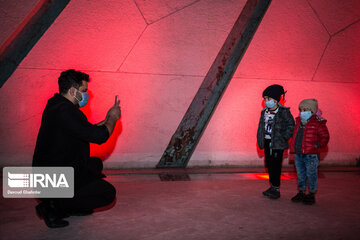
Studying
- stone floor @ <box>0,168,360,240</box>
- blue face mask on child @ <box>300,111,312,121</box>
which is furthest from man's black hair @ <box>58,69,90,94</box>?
blue face mask on child @ <box>300,111,312,121</box>

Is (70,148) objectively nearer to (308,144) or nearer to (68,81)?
(68,81)

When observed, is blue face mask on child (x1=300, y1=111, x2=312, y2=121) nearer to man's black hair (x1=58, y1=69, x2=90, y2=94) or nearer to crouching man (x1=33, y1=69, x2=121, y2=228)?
crouching man (x1=33, y1=69, x2=121, y2=228)

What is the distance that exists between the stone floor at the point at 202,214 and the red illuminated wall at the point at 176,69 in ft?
3.80

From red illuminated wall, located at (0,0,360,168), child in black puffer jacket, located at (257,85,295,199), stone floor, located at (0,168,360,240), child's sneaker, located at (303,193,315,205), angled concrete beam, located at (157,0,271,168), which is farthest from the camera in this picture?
angled concrete beam, located at (157,0,271,168)

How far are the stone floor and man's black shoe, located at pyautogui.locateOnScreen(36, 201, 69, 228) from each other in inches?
2.1

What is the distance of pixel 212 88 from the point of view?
5641 millimetres

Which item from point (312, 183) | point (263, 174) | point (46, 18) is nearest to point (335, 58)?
point (263, 174)

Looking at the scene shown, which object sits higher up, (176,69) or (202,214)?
(176,69)

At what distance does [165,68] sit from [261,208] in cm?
287

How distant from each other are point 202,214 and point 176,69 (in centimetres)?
287

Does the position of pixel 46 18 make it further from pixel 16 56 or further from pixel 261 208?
pixel 261 208

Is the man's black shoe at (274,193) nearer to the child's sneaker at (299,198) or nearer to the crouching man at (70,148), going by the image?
the child's sneaker at (299,198)

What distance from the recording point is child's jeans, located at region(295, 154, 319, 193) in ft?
12.6

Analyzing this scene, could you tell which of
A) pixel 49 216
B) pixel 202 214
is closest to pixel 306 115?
pixel 202 214
